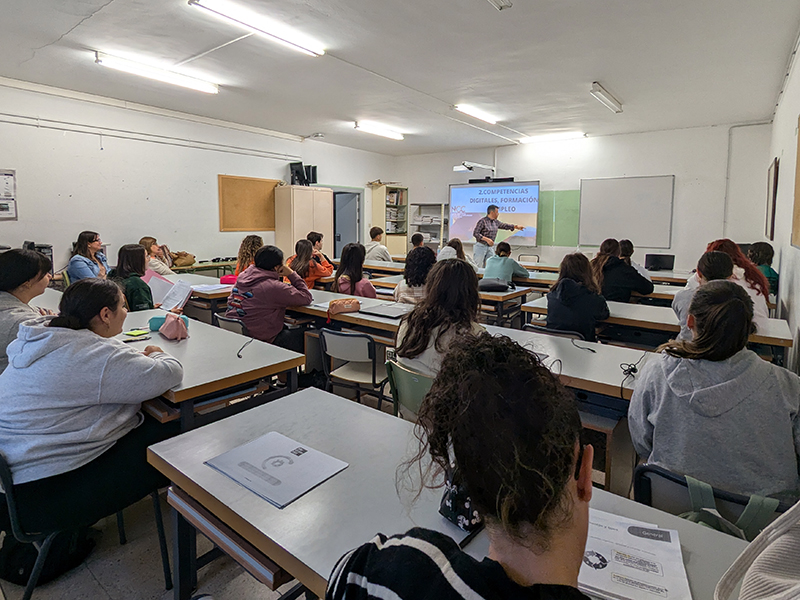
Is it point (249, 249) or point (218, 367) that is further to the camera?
point (249, 249)

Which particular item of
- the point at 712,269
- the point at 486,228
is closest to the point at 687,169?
the point at 486,228

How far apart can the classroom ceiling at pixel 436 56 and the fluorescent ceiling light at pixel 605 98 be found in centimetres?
9

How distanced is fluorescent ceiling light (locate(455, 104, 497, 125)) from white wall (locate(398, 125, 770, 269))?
2186mm

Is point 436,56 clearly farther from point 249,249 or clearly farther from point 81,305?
point 81,305

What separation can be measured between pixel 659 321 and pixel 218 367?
3.00 metres

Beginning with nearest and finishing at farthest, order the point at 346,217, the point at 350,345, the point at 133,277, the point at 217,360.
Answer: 1. the point at 217,360
2. the point at 350,345
3. the point at 133,277
4. the point at 346,217

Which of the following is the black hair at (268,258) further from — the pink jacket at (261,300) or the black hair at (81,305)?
the black hair at (81,305)

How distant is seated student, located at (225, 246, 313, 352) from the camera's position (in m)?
3.43

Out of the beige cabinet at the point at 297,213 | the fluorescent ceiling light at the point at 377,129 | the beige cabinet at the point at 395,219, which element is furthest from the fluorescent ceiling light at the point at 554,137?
the beige cabinet at the point at 297,213

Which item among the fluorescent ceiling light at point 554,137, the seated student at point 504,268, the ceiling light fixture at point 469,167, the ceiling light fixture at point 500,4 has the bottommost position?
the seated student at point 504,268

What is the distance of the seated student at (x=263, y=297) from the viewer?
3.43 meters

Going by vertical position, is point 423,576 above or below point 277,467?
above

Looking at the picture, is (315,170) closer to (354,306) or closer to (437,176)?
(437,176)

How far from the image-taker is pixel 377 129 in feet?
25.3
